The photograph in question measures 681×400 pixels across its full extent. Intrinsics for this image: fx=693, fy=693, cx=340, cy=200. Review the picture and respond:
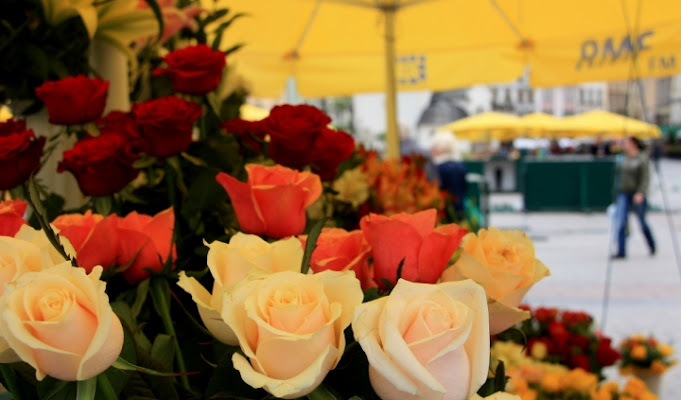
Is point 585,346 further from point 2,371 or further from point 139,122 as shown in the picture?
point 2,371

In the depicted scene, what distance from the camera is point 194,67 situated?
2.77ft

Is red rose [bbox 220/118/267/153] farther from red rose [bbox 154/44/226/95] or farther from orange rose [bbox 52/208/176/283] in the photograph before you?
orange rose [bbox 52/208/176/283]

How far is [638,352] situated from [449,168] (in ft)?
8.28

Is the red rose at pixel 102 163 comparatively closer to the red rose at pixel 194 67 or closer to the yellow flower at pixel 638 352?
the red rose at pixel 194 67

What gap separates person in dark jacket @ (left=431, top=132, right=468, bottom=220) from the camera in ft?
15.5

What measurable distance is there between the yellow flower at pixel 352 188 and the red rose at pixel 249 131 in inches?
17.8

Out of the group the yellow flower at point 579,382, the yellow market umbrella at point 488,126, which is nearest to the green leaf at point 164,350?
the yellow flower at point 579,382

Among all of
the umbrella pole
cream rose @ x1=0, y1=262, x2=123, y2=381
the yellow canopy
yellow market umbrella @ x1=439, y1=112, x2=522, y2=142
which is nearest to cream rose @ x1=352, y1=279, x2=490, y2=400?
cream rose @ x1=0, y1=262, x2=123, y2=381

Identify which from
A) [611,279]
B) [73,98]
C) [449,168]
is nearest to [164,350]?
[73,98]

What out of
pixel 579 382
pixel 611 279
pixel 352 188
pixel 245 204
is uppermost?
pixel 245 204

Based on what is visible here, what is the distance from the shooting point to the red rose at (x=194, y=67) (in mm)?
842

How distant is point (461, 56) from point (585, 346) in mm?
2026

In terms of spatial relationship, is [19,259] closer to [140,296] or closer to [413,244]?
[140,296]

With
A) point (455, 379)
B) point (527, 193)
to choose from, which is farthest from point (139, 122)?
point (527, 193)
